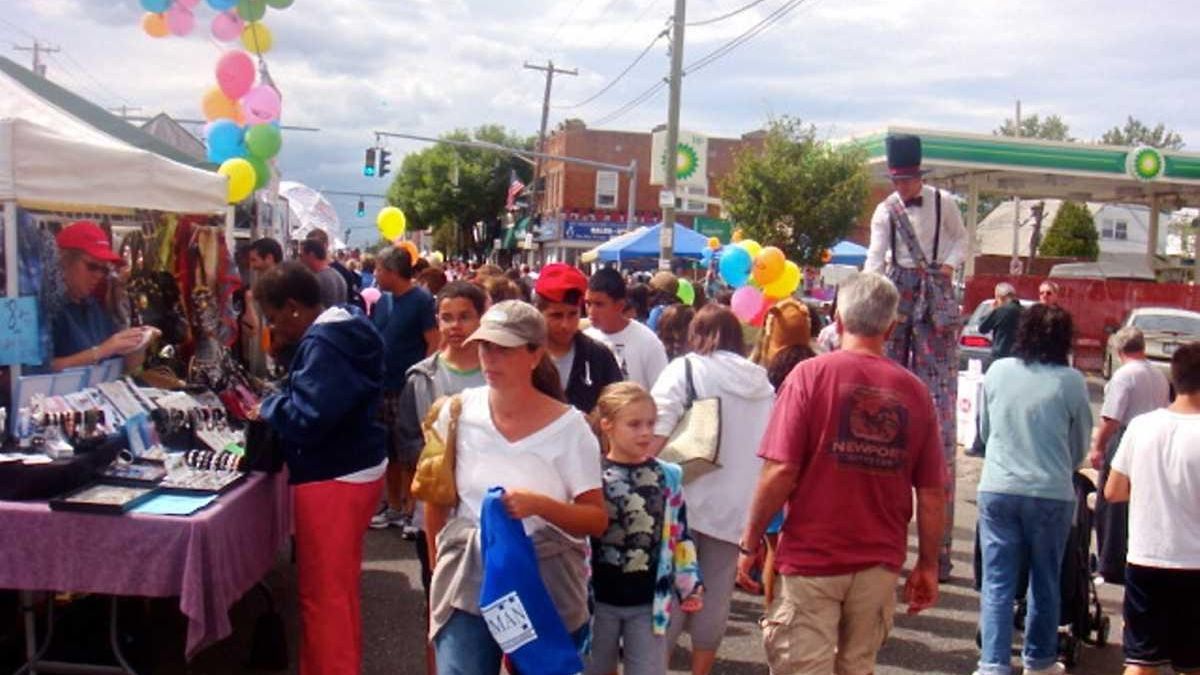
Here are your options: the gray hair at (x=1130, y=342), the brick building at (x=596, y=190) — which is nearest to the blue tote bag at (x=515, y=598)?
the gray hair at (x=1130, y=342)

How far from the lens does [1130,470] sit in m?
4.71

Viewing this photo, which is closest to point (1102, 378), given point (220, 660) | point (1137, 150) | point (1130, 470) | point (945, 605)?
point (1137, 150)

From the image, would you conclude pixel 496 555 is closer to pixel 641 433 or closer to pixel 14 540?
pixel 641 433

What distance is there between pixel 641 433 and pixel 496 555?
788 mm

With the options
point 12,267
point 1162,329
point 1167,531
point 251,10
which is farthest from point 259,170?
point 1162,329

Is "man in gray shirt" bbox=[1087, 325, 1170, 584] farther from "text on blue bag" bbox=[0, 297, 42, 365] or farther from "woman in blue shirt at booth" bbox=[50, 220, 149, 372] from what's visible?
"text on blue bag" bbox=[0, 297, 42, 365]

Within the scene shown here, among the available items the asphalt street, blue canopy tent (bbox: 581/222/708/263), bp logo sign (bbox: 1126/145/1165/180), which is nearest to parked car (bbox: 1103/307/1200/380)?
bp logo sign (bbox: 1126/145/1165/180)

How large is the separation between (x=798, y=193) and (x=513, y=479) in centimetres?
2737

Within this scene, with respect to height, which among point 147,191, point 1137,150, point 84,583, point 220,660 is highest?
point 1137,150

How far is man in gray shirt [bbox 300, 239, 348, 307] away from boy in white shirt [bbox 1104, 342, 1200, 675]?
21.5ft

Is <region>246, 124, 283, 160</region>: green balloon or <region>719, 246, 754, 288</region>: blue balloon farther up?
<region>246, 124, 283, 160</region>: green balloon

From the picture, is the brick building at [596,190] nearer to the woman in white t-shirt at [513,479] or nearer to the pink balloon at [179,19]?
the pink balloon at [179,19]

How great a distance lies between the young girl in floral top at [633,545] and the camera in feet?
12.3

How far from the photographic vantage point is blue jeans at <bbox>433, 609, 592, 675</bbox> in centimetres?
340
